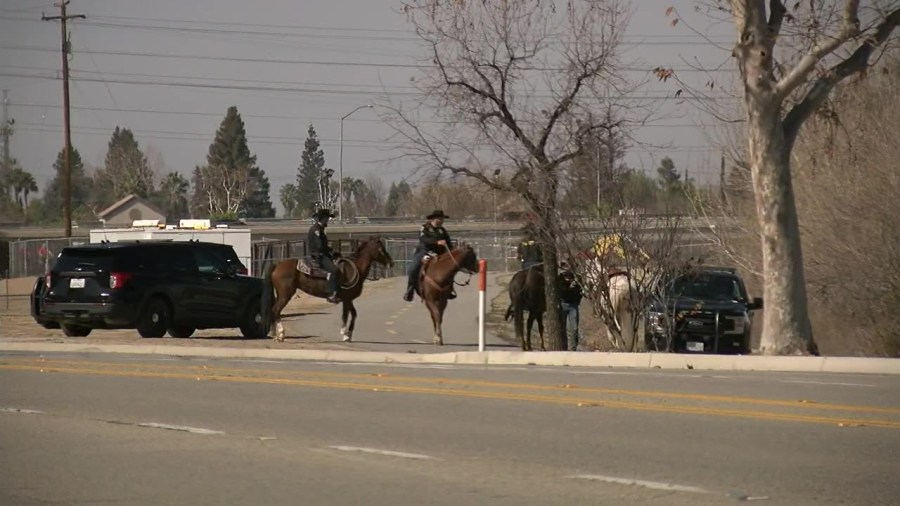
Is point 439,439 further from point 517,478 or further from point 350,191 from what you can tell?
point 350,191

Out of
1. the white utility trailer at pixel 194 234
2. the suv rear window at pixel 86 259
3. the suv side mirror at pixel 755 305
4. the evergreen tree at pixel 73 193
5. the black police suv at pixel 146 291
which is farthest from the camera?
the evergreen tree at pixel 73 193

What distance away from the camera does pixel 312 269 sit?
27.3 meters

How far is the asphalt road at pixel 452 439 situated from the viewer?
8.77 metres

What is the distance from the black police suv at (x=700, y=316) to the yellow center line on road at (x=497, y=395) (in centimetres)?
1027

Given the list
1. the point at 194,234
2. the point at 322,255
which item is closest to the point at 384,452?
the point at 322,255

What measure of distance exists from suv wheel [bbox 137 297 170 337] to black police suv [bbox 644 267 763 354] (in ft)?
31.9

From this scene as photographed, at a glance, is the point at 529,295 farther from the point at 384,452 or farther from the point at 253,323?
the point at 384,452

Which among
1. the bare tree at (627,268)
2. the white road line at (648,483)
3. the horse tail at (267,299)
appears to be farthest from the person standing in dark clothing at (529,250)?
the white road line at (648,483)

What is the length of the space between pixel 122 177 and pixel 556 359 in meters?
132

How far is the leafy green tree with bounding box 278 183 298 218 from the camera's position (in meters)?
166

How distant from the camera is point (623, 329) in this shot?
24.7 metres

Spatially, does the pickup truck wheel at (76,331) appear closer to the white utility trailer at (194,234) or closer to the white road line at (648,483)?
the white utility trailer at (194,234)

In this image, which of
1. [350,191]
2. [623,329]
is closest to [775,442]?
[623,329]

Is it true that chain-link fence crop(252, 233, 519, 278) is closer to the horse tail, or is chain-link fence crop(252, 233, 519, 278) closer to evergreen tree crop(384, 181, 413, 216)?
the horse tail
